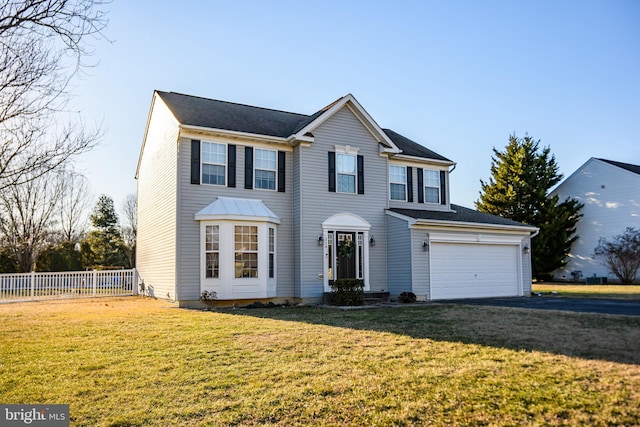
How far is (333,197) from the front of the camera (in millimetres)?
17156

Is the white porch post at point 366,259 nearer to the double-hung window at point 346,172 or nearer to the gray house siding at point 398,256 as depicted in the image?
the gray house siding at point 398,256

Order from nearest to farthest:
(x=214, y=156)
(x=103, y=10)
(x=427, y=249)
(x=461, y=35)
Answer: (x=103, y=10) → (x=461, y=35) → (x=214, y=156) → (x=427, y=249)

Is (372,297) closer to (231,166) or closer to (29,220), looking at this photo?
(231,166)

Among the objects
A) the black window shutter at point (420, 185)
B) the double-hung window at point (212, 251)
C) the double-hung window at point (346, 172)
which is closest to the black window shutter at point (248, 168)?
the double-hung window at point (212, 251)

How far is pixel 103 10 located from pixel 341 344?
654 centimetres

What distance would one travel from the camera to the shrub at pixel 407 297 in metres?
16.3

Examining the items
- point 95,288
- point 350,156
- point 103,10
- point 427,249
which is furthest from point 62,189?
point 103,10

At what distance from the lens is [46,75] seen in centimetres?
772

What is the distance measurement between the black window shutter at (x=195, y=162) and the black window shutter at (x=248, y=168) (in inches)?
64.5

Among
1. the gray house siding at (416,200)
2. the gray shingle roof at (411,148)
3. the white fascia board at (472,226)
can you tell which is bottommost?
the white fascia board at (472,226)

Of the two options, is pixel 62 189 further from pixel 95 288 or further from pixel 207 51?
pixel 207 51

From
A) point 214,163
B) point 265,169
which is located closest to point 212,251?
point 214,163

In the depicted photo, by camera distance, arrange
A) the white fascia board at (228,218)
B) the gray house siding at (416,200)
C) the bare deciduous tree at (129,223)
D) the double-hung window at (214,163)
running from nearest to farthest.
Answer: the white fascia board at (228,218), the double-hung window at (214,163), the gray house siding at (416,200), the bare deciduous tree at (129,223)

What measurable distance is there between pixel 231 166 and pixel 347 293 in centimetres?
580
